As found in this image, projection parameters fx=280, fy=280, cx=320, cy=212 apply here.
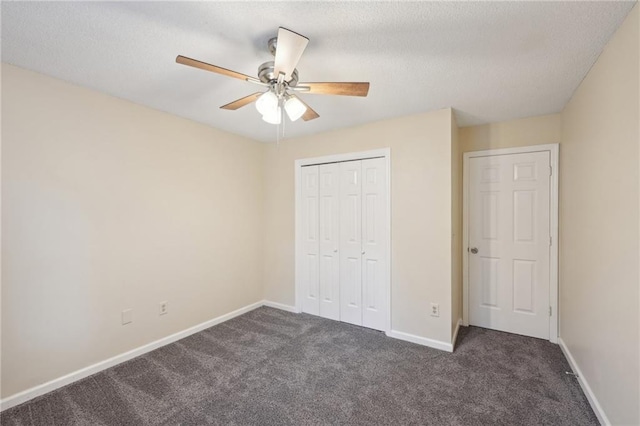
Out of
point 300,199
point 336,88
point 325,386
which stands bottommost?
point 325,386

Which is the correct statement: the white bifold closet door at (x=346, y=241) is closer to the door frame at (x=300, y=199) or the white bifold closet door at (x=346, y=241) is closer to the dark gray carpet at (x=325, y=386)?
the door frame at (x=300, y=199)

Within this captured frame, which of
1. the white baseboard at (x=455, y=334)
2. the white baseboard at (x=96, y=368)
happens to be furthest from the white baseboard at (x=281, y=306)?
the white baseboard at (x=455, y=334)

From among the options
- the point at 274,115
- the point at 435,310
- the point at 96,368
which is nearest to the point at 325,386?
the point at 435,310

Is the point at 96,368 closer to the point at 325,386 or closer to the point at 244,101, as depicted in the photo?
the point at 325,386

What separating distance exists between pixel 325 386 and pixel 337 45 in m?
2.35

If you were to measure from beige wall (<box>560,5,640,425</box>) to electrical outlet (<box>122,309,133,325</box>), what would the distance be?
134 inches

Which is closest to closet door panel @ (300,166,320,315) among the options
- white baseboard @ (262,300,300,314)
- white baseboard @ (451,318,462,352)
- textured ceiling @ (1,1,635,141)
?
white baseboard @ (262,300,300,314)

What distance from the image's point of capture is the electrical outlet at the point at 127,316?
8.09 feet

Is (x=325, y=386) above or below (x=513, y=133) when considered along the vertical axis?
below

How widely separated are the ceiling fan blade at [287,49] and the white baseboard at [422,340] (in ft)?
8.61

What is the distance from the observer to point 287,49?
4.52 feet

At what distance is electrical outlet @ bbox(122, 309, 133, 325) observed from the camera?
2.47 meters

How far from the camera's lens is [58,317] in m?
2.09

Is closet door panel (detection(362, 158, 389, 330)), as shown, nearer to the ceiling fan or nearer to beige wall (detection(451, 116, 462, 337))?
beige wall (detection(451, 116, 462, 337))
